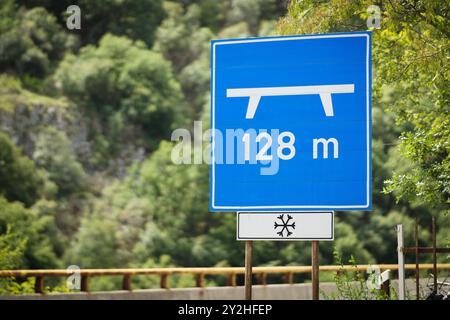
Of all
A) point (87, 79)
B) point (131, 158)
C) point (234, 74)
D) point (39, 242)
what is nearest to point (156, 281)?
point (39, 242)

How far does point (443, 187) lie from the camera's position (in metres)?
13.8

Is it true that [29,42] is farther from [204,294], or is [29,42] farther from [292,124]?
[292,124]

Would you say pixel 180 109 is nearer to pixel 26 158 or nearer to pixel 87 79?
pixel 87 79

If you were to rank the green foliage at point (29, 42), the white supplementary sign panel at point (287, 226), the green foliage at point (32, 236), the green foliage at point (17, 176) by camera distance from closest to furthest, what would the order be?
the white supplementary sign panel at point (287, 226) < the green foliage at point (32, 236) < the green foliage at point (17, 176) < the green foliage at point (29, 42)

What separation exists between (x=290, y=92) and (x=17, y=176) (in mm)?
62395

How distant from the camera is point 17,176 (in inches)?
2665

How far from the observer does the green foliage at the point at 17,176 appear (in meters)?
66.7

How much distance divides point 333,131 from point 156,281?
49594 mm

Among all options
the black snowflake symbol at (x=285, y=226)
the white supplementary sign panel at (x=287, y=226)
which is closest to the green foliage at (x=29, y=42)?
the white supplementary sign panel at (x=287, y=226)

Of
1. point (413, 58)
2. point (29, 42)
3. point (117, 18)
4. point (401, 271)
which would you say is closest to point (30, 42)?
point (29, 42)

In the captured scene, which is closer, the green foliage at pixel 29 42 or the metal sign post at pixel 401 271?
the metal sign post at pixel 401 271

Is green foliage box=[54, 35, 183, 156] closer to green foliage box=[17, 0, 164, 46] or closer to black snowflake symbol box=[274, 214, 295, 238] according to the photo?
green foliage box=[17, 0, 164, 46]

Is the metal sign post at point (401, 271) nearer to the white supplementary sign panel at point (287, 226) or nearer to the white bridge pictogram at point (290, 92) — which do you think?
the white supplementary sign panel at point (287, 226)

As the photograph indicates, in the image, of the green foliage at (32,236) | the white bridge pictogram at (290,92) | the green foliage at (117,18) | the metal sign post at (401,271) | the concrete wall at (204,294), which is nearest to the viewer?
the white bridge pictogram at (290,92)
